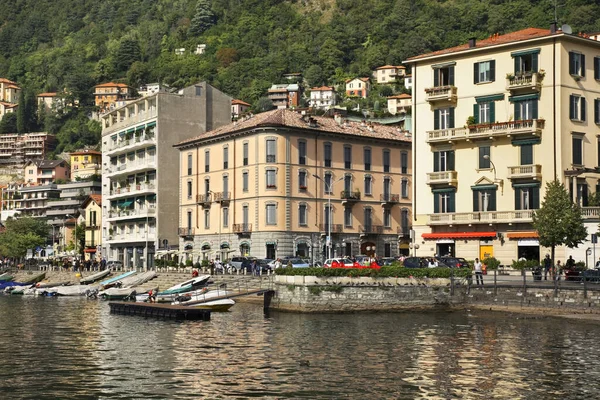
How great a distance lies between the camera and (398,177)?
315 feet

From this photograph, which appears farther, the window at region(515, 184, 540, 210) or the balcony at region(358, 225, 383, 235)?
the balcony at region(358, 225, 383, 235)

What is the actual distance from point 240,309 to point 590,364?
30788 millimetres

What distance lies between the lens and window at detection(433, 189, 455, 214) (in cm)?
7319

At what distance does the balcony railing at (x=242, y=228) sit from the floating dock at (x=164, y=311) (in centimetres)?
2981

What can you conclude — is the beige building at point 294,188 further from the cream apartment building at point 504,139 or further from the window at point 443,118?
the cream apartment building at point 504,139

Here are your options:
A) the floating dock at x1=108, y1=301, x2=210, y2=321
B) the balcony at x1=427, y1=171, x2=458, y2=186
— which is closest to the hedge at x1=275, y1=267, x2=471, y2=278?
the floating dock at x1=108, y1=301, x2=210, y2=321

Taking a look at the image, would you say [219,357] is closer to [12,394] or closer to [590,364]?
[12,394]

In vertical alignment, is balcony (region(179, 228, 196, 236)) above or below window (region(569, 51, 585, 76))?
below

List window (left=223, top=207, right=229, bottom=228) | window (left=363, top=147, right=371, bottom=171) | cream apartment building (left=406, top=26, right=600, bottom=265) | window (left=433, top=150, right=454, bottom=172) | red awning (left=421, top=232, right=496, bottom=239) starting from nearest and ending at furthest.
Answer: cream apartment building (left=406, top=26, right=600, bottom=265) → red awning (left=421, top=232, right=496, bottom=239) → window (left=433, top=150, right=454, bottom=172) → window (left=223, top=207, right=229, bottom=228) → window (left=363, top=147, right=371, bottom=171)

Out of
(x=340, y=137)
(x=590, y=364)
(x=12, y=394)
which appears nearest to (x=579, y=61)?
(x=340, y=137)

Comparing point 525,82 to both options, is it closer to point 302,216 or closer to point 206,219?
point 302,216

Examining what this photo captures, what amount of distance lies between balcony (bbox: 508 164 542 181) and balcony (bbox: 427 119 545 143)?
2530 mm

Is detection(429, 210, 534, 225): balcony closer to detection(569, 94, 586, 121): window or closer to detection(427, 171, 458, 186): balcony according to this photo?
detection(427, 171, 458, 186): balcony

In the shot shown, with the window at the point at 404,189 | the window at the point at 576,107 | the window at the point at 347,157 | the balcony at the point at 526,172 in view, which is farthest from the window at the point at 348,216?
the window at the point at 576,107
